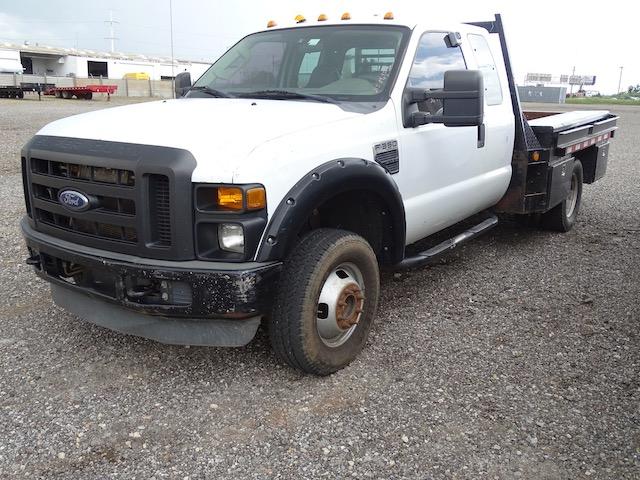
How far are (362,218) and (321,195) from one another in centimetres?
73

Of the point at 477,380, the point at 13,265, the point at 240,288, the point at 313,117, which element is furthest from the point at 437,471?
the point at 13,265

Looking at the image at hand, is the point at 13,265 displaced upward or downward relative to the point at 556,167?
downward

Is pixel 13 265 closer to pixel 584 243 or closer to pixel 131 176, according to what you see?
pixel 131 176

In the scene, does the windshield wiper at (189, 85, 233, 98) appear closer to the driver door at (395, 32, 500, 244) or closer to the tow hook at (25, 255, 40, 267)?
the driver door at (395, 32, 500, 244)

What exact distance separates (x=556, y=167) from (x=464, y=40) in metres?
1.66

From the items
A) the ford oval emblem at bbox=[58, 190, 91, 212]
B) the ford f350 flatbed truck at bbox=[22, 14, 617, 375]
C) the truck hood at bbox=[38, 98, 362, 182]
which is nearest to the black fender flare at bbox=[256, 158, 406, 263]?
the ford f350 flatbed truck at bbox=[22, 14, 617, 375]

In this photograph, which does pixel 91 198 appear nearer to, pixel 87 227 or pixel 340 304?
pixel 87 227

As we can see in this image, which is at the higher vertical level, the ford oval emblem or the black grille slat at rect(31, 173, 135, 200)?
the black grille slat at rect(31, 173, 135, 200)

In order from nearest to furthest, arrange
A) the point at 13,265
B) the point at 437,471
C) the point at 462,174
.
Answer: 1. the point at 437,471
2. the point at 462,174
3. the point at 13,265

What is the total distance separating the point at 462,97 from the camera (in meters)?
3.54

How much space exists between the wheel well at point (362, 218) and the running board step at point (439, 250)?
202mm

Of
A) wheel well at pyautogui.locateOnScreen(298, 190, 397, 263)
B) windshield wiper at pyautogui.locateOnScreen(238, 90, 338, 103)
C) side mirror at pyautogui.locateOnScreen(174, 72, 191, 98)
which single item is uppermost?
side mirror at pyautogui.locateOnScreen(174, 72, 191, 98)

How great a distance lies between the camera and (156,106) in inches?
154

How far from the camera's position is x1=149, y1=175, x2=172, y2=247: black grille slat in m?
2.92
